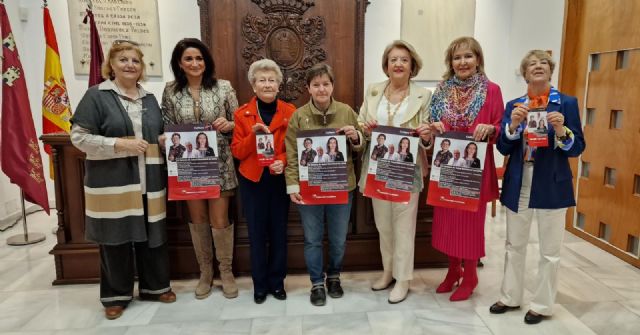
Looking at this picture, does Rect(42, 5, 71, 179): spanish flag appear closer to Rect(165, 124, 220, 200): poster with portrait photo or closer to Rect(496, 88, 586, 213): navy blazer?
Rect(165, 124, 220, 200): poster with portrait photo

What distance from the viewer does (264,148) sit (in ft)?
7.39

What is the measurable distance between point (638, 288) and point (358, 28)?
265 cm

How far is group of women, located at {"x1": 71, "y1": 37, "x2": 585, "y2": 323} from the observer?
2170 mm

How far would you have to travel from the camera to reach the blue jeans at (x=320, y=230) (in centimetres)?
246

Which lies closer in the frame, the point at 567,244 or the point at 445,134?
the point at 445,134

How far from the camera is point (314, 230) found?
2.48m

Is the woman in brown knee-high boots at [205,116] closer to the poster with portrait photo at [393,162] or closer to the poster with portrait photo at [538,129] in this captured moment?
the poster with portrait photo at [393,162]

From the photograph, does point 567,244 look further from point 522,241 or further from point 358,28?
point 358,28

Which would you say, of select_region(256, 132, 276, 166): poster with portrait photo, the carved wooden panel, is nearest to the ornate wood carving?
the carved wooden panel

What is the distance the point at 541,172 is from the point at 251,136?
1551mm

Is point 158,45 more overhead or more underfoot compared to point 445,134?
more overhead

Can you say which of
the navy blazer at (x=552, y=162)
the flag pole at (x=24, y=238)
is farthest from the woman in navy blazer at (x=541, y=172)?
the flag pole at (x=24, y=238)

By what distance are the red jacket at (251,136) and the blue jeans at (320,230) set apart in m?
0.36

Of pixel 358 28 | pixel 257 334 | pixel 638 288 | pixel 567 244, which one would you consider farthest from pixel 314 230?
A: pixel 567 244
